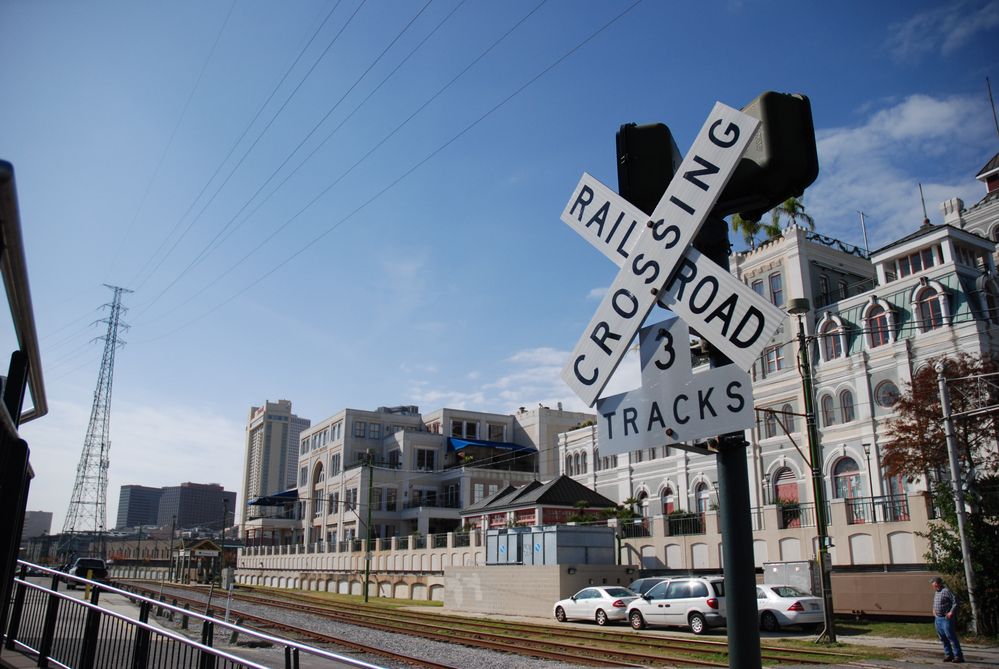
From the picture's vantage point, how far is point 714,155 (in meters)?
3.14

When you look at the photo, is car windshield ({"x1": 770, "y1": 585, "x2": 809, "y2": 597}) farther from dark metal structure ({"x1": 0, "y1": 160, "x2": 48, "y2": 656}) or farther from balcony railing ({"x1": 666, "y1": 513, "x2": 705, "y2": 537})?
dark metal structure ({"x1": 0, "y1": 160, "x2": 48, "y2": 656})

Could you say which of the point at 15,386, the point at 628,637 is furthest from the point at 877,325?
the point at 15,386

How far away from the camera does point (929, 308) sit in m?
35.5

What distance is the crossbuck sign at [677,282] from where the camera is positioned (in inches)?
116

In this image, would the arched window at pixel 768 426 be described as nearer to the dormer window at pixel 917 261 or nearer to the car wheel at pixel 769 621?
the dormer window at pixel 917 261

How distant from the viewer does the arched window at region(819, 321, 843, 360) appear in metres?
39.4

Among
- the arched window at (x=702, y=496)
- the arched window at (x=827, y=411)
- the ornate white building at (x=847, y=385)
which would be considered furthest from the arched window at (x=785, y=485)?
the arched window at (x=702, y=496)

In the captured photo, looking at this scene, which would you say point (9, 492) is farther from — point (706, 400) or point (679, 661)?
point (679, 661)

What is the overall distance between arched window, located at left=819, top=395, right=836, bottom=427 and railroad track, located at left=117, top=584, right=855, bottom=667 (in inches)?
824

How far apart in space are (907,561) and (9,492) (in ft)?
93.7

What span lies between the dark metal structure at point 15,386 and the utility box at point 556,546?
26.6 metres

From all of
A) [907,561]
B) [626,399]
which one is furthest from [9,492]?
[907,561]

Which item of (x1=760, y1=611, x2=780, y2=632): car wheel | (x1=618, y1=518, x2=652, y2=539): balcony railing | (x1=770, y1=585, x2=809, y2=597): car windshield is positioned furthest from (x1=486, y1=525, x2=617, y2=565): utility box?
(x1=770, y1=585, x2=809, y2=597): car windshield

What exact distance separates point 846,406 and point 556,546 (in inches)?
700
